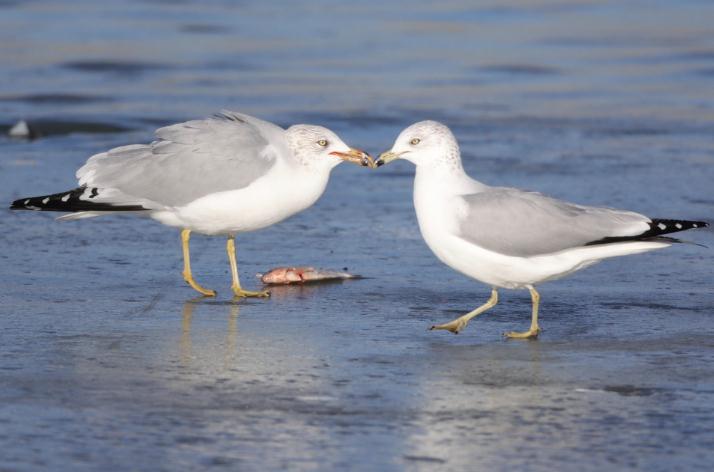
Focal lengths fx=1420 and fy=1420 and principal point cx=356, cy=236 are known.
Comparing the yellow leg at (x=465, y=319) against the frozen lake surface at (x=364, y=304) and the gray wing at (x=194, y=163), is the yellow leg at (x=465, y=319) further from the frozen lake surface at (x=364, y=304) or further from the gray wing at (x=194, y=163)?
the gray wing at (x=194, y=163)

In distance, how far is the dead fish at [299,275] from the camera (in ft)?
24.2

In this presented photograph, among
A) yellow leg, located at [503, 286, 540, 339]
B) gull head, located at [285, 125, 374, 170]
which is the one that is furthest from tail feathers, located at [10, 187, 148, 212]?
yellow leg, located at [503, 286, 540, 339]

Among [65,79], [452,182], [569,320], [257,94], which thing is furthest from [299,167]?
[65,79]

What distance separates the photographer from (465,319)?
6465mm

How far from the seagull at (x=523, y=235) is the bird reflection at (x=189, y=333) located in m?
0.93

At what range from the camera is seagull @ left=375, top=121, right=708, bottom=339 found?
6.36 meters

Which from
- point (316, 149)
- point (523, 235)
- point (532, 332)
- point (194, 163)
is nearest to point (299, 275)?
point (316, 149)

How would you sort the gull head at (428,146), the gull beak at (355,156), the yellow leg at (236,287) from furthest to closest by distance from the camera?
the gull beak at (355,156), the yellow leg at (236,287), the gull head at (428,146)

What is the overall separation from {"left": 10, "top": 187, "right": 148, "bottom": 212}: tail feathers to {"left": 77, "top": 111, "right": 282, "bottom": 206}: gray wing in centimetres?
5

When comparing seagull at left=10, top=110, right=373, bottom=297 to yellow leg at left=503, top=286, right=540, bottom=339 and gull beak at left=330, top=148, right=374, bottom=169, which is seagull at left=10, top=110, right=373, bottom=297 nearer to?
gull beak at left=330, top=148, right=374, bottom=169

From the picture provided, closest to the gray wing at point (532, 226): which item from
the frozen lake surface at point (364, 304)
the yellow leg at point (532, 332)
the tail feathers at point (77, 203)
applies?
the yellow leg at point (532, 332)

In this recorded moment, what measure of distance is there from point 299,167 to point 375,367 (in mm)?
2027

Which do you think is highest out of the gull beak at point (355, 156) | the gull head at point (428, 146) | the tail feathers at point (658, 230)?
the gull head at point (428, 146)

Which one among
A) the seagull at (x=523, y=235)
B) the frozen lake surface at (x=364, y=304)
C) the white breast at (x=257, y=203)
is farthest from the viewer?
the white breast at (x=257, y=203)
